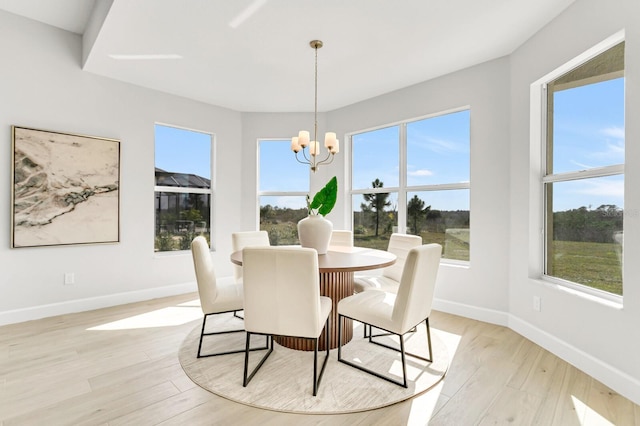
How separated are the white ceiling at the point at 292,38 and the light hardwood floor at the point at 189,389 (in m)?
2.67

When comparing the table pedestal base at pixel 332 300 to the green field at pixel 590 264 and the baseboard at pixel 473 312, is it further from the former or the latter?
the green field at pixel 590 264

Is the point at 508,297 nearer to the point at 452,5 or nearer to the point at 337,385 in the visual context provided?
the point at 337,385

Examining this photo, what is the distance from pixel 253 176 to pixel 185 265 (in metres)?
1.62

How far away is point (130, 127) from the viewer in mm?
3832

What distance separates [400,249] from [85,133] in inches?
143

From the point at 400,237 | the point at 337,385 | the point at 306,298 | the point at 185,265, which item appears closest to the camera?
the point at 306,298

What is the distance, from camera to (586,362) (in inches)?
87.9

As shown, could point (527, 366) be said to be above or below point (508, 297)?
below

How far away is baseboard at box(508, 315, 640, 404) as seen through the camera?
1.94 meters

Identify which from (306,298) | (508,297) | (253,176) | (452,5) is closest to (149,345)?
(306,298)

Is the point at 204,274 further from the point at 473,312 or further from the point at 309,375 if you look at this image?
the point at 473,312

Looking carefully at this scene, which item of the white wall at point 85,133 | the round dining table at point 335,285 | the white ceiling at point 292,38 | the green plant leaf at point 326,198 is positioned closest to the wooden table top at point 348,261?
the round dining table at point 335,285

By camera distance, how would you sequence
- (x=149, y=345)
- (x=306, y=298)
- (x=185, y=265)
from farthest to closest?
(x=185, y=265), (x=149, y=345), (x=306, y=298)

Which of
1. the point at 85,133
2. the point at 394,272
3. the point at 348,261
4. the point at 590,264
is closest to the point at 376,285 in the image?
the point at 394,272
